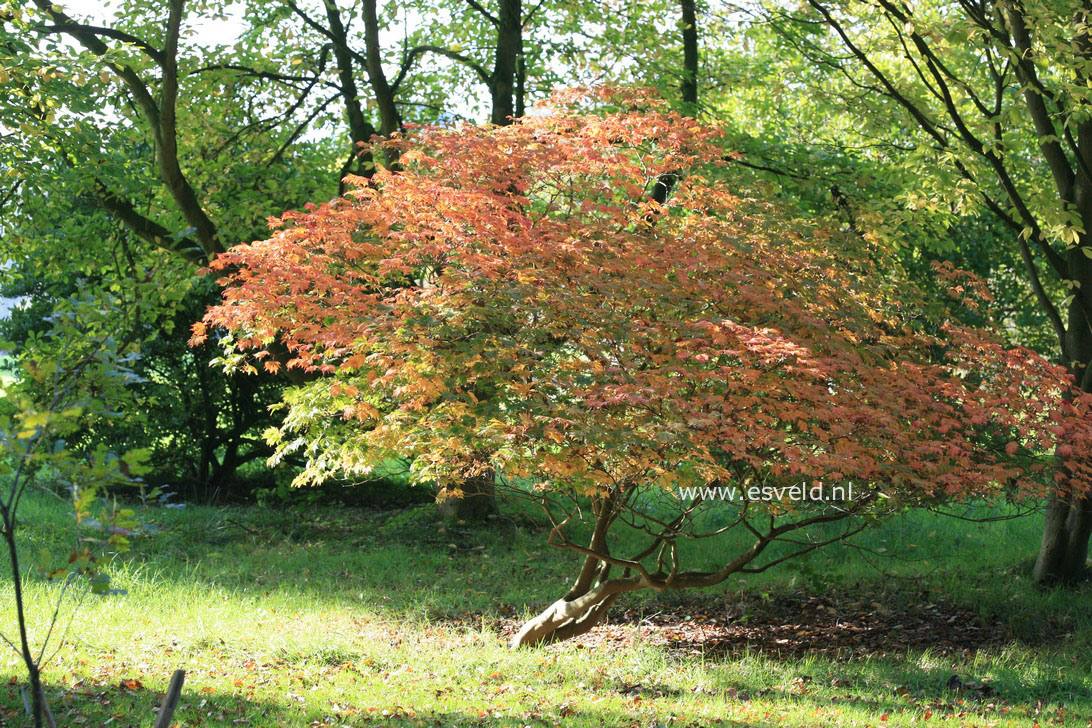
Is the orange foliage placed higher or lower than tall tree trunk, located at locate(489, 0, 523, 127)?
lower

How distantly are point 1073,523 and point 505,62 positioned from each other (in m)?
6.97

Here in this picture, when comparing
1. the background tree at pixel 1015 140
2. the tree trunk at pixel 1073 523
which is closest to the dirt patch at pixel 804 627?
the tree trunk at pixel 1073 523

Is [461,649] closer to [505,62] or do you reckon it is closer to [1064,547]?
[1064,547]

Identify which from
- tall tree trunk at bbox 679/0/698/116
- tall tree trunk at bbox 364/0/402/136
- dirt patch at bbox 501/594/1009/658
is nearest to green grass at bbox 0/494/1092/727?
dirt patch at bbox 501/594/1009/658

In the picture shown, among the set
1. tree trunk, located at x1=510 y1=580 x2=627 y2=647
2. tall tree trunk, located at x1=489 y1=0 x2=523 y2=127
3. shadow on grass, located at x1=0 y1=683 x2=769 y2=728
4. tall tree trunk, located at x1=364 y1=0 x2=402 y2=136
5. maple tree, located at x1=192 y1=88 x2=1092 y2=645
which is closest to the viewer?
shadow on grass, located at x1=0 y1=683 x2=769 y2=728

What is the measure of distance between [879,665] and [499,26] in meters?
7.55

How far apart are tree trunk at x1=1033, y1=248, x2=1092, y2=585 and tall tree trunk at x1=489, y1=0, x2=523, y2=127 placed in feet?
18.5

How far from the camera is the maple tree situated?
16.7ft

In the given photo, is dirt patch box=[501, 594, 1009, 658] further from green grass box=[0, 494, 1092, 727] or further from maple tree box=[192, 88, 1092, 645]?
maple tree box=[192, 88, 1092, 645]

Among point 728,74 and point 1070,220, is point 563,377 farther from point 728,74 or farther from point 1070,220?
point 728,74

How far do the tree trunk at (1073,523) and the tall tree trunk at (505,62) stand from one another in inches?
222

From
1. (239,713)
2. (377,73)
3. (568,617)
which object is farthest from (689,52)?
(239,713)

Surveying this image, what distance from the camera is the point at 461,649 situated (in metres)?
6.54

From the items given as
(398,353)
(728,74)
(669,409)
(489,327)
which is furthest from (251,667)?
(728,74)
